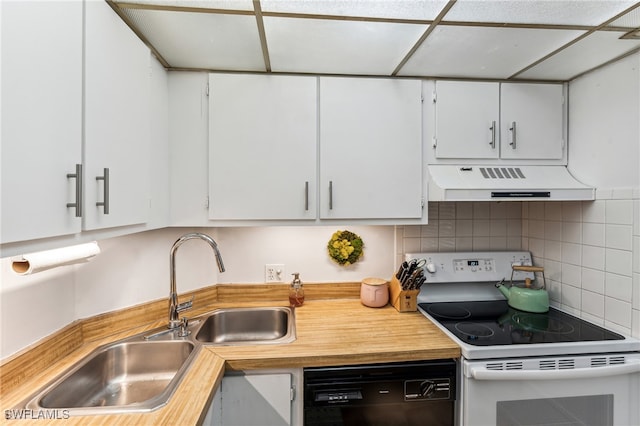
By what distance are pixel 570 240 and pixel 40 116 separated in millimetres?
2274

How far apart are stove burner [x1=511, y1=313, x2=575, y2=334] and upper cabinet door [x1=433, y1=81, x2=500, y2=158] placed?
0.89m

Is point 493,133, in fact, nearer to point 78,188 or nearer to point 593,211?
point 593,211

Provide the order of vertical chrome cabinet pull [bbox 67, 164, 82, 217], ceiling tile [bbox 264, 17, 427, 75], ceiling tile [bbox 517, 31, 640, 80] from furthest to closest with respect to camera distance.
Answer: ceiling tile [bbox 517, 31, 640, 80] → ceiling tile [bbox 264, 17, 427, 75] → vertical chrome cabinet pull [bbox 67, 164, 82, 217]

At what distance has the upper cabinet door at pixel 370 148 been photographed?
1567 mm

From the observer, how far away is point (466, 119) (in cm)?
164

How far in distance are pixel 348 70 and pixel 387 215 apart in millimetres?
756

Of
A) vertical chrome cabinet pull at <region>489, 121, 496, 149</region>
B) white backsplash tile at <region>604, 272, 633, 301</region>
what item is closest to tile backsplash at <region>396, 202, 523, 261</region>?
vertical chrome cabinet pull at <region>489, 121, 496, 149</region>

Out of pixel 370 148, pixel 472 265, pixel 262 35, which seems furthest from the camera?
pixel 472 265

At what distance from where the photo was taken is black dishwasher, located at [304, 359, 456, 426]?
1.26m

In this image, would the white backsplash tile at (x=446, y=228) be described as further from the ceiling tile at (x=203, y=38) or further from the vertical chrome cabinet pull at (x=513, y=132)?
the ceiling tile at (x=203, y=38)

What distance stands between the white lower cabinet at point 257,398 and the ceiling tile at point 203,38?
53.2 inches

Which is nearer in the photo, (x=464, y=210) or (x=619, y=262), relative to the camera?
(x=619, y=262)

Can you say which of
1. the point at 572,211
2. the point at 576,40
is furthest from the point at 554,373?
the point at 576,40

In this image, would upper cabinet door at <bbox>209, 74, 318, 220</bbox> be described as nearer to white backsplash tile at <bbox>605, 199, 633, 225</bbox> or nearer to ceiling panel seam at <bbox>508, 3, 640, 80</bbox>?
ceiling panel seam at <bbox>508, 3, 640, 80</bbox>
